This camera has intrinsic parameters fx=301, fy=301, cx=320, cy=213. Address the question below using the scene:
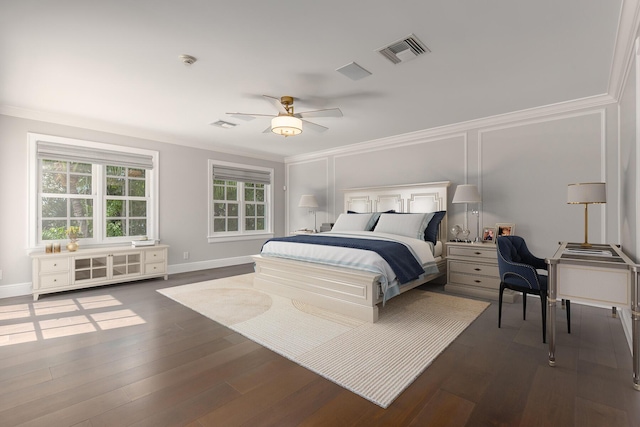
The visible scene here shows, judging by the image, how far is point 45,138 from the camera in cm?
430

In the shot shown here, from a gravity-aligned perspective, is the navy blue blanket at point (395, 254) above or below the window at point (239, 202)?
below

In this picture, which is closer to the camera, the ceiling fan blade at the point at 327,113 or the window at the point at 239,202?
the ceiling fan blade at the point at 327,113

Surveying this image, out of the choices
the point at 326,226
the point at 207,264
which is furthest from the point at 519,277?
the point at 207,264

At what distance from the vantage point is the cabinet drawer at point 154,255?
4.92m

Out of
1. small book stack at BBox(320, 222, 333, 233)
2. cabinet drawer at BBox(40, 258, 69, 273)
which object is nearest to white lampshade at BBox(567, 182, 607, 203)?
small book stack at BBox(320, 222, 333, 233)

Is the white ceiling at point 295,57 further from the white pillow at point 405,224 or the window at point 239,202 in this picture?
the window at point 239,202

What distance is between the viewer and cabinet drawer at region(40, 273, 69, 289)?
3.98 meters

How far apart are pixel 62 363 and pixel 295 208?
5.43 meters

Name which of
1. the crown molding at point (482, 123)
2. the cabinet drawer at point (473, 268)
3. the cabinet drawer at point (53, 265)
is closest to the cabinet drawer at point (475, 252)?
the cabinet drawer at point (473, 268)

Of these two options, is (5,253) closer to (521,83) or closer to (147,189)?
(147,189)

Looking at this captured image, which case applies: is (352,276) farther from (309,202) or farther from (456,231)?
Result: (309,202)

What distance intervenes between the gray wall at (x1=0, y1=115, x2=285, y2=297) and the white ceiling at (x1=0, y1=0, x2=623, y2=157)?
14.3 inches

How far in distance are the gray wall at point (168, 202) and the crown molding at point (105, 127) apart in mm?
64

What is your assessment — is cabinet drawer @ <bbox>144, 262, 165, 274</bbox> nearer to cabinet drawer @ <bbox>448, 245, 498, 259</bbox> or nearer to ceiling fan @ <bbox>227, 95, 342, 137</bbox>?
ceiling fan @ <bbox>227, 95, 342, 137</bbox>
